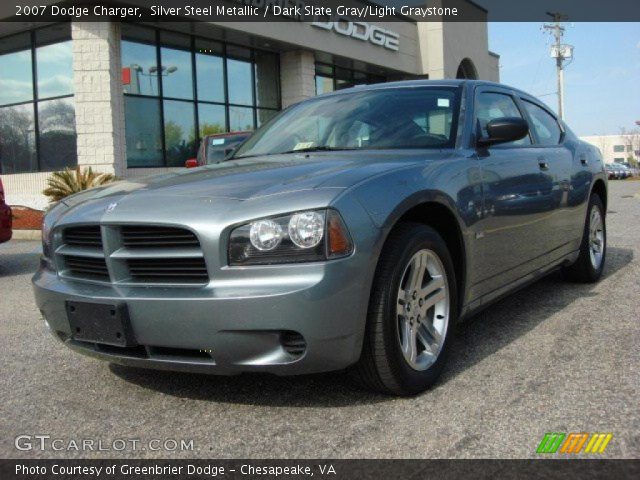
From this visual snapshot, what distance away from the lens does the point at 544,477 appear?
2.22 metres

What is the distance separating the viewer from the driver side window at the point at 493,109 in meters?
4.01

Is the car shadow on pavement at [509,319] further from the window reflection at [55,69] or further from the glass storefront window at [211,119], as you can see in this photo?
the window reflection at [55,69]

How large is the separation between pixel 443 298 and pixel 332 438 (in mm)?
1000

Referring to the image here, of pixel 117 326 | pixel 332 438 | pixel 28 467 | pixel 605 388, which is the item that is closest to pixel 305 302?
pixel 332 438

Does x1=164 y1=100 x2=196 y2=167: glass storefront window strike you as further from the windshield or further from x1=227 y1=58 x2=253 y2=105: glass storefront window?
the windshield

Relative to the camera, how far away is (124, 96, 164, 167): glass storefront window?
15.3 metres

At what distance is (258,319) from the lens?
256 centimetres

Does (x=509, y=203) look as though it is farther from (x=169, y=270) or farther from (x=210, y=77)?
(x=210, y=77)

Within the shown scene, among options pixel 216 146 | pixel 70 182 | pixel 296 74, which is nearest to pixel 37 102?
pixel 70 182

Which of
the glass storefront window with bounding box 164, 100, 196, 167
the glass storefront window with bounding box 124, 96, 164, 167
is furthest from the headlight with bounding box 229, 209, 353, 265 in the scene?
the glass storefront window with bounding box 164, 100, 196, 167

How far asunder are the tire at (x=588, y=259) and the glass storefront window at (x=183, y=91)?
11.8 m

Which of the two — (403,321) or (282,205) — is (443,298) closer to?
(403,321)

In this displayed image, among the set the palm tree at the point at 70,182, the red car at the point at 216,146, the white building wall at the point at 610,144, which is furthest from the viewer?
the white building wall at the point at 610,144

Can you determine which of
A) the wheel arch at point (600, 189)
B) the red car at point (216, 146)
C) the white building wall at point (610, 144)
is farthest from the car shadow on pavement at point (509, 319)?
the white building wall at point (610, 144)
